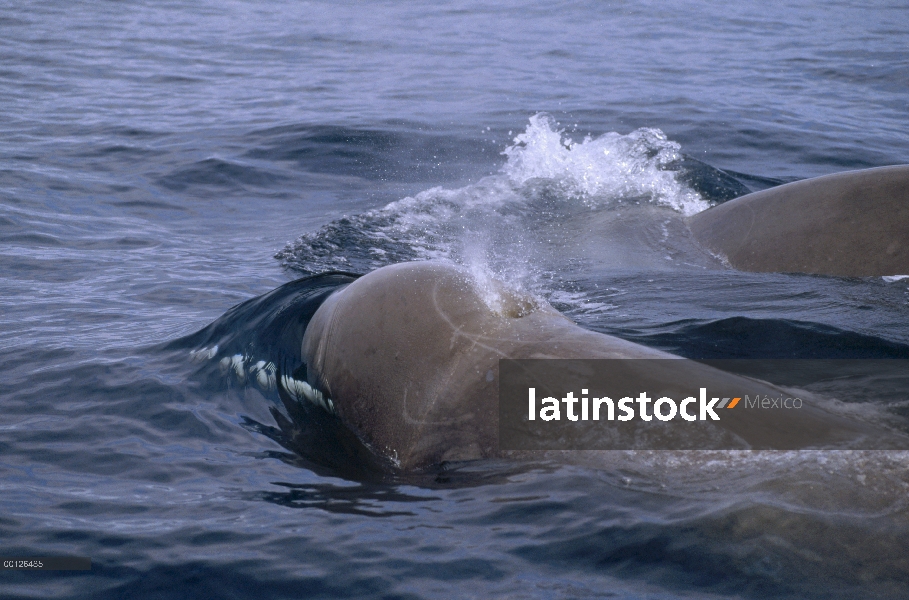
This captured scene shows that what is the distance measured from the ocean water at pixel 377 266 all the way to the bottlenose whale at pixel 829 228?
146 mm

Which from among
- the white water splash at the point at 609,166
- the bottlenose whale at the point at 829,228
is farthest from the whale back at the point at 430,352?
the white water splash at the point at 609,166

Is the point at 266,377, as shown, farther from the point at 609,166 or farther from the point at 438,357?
the point at 609,166

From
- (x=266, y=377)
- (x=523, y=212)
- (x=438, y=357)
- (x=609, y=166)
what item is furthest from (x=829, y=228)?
(x=609, y=166)

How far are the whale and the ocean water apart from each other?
0.16 m

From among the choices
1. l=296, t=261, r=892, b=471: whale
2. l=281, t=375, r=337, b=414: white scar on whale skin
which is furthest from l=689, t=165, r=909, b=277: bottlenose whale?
l=281, t=375, r=337, b=414: white scar on whale skin

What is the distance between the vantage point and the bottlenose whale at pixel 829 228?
5316mm

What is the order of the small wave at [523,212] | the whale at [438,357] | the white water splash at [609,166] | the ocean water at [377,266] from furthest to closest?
1. the white water splash at [609,166]
2. the small wave at [523,212]
3. the whale at [438,357]
4. the ocean water at [377,266]

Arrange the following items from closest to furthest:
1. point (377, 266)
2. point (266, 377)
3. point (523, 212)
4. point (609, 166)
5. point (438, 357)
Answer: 1. point (438, 357)
2. point (266, 377)
3. point (377, 266)
4. point (523, 212)
5. point (609, 166)

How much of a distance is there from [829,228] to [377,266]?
293cm

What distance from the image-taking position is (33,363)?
5109 mm

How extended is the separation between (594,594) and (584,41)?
1722 cm

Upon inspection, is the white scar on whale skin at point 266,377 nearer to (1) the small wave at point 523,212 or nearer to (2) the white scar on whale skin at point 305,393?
(2) the white scar on whale skin at point 305,393

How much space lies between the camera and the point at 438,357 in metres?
3.87

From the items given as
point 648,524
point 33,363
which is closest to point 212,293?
point 33,363
